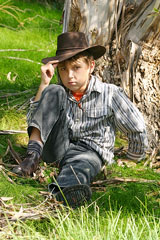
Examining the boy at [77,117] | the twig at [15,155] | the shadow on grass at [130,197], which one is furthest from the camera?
the twig at [15,155]

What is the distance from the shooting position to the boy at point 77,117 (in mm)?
3858

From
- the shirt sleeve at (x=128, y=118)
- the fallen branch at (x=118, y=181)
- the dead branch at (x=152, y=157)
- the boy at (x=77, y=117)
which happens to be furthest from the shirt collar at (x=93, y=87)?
the dead branch at (x=152, y=157)

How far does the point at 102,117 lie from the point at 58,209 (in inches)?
53.4

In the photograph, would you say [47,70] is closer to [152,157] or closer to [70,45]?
[70,45]

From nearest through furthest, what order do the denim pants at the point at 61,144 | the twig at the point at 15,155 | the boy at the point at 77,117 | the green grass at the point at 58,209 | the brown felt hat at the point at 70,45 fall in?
the green grass at the point at 58,209
the denim pants at the point at 61,144
the boy at the point at 77,117
the brown felt hat at the point at 70,45
the twig at the point at 15,155

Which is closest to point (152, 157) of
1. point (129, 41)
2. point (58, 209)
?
point (129, 41)

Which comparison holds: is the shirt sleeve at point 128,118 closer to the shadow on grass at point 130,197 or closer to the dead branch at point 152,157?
the dead branch at point 152,157

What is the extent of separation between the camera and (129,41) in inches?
182

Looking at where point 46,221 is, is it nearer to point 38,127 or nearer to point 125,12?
point 38,127

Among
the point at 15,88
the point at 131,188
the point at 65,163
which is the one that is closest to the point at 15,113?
the point at 15,88

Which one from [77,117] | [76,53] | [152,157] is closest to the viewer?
[76,53]

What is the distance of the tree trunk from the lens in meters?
4.48

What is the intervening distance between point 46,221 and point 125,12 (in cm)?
255

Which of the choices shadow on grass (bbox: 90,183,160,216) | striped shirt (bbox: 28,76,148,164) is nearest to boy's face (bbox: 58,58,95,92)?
striped shirt (bbox: 28,76,148,164)
